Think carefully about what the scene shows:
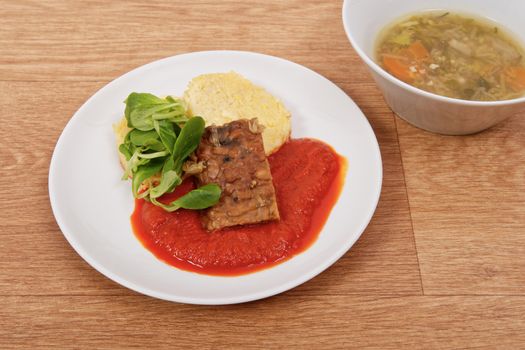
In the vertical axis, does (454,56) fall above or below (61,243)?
above

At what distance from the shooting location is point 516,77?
8.45ft

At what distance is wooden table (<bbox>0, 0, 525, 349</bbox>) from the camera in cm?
199

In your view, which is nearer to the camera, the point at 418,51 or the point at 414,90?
the point at 414,90

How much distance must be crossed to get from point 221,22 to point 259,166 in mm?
1278

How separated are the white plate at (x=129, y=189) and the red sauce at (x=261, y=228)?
4 centimetres

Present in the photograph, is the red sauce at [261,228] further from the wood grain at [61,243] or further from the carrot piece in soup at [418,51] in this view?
the carrot piece in soup at [418,51]

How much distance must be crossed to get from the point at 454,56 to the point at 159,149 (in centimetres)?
148

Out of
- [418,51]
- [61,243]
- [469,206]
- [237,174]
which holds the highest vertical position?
[418,51]

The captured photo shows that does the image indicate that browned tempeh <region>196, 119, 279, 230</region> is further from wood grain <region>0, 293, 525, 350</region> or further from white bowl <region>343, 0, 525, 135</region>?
white bowl <region>343, 0, 525, 135</region>

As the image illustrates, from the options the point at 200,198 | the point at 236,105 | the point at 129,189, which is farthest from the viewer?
the point at 236,105

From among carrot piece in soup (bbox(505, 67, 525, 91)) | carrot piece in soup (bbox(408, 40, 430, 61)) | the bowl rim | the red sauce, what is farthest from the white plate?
carrot piece in soup (bbox(505, 67, 525, 91))

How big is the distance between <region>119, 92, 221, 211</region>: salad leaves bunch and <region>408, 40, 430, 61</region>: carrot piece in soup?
1.10 meters

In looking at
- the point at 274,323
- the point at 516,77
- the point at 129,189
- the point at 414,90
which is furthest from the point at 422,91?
the point at 129,189

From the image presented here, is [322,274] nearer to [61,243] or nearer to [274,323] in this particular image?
[274,323]
